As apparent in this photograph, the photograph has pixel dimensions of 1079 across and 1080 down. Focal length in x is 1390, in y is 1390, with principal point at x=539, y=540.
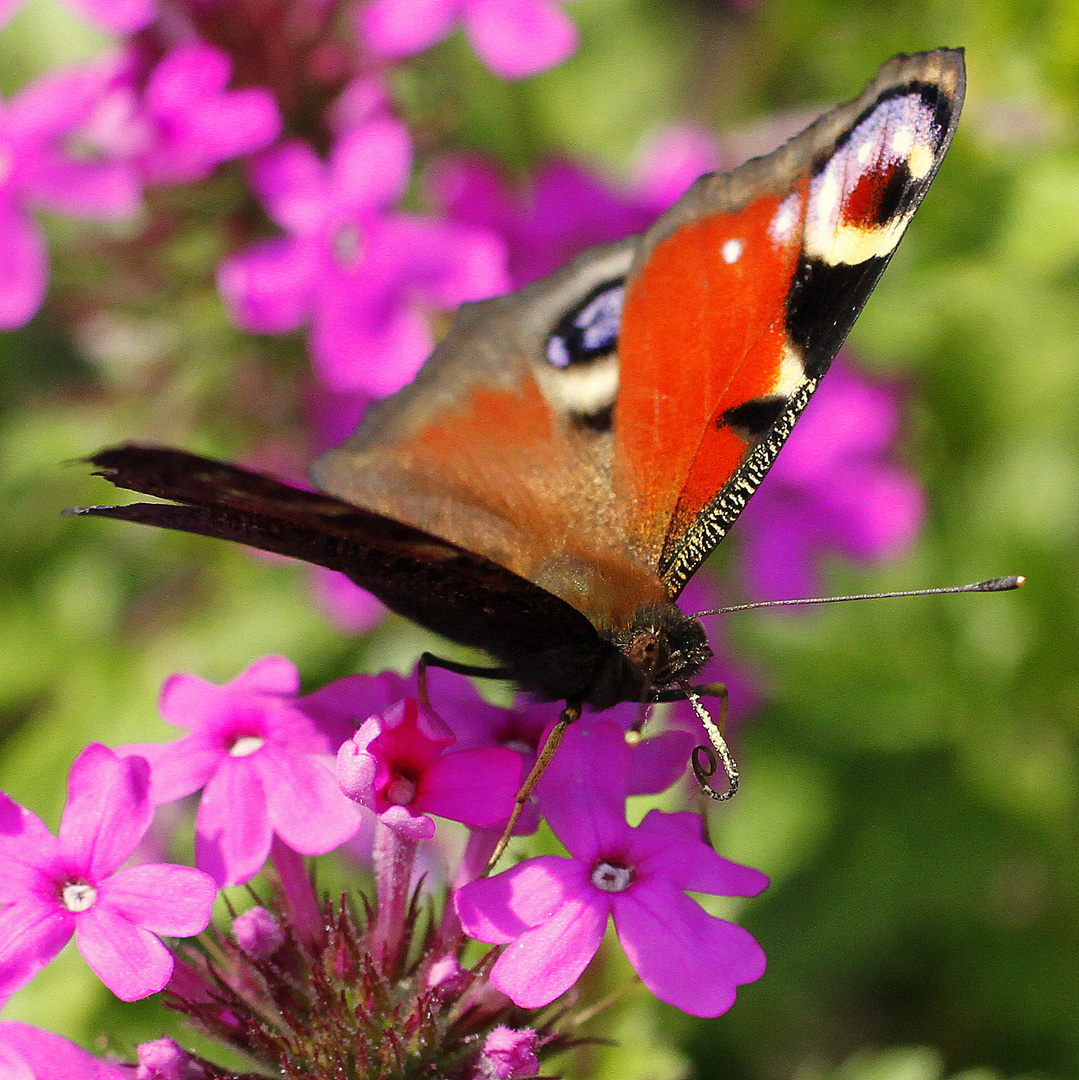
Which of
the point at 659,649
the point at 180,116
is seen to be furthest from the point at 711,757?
the point at 180,116

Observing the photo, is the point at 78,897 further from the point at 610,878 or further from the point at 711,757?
the point at 711,757

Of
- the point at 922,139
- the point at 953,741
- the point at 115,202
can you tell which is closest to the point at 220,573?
the point at 115,202

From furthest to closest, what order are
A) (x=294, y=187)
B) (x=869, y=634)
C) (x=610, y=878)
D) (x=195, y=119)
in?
(x=869, y=634)
(x=294, y=187)
(x=195, y=119)
(x=610, y=878)

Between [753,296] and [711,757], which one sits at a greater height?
[753,296]

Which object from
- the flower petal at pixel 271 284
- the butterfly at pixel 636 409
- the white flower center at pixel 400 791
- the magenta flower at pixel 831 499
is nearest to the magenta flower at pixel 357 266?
the flower petal at pixel 271 284

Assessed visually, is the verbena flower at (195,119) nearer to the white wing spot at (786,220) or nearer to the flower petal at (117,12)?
the flower petal at (117,12)

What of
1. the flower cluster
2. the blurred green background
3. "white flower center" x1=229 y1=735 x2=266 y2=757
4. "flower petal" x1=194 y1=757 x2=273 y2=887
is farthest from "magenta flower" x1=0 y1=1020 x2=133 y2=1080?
the blurred green background
